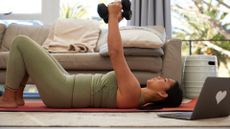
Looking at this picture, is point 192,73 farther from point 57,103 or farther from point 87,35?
point 57,103

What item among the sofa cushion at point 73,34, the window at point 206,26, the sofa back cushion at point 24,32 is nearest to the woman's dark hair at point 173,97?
the sofa cushion at point 73,34

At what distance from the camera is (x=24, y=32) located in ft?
13.2

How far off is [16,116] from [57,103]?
0.36m

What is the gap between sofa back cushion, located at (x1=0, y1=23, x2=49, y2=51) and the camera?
13.0 feet

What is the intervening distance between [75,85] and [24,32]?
1997mm

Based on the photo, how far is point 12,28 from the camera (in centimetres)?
403

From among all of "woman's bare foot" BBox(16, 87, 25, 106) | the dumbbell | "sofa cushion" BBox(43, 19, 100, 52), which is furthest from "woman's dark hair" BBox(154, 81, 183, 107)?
"sofa cushion" BBox(43, 19, 100, 52)

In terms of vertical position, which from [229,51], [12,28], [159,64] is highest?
[12,28]

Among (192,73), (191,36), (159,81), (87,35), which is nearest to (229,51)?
(191,36)

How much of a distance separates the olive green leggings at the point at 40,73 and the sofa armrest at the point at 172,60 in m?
1.27

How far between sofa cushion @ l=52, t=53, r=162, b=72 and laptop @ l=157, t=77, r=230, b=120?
1.27 m

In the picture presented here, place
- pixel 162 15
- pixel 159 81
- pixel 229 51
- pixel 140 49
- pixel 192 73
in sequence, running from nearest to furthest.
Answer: pixel 159 81 → pixel 140 49 → pixel 192 73 → pixel 162 15 → pixel 229 51

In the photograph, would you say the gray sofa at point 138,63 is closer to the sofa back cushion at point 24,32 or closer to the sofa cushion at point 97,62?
the sofa cushion at point 97,62

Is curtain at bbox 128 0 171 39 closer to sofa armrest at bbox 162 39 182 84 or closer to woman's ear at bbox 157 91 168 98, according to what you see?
sofa armrest at bbox 162 39 182 84
